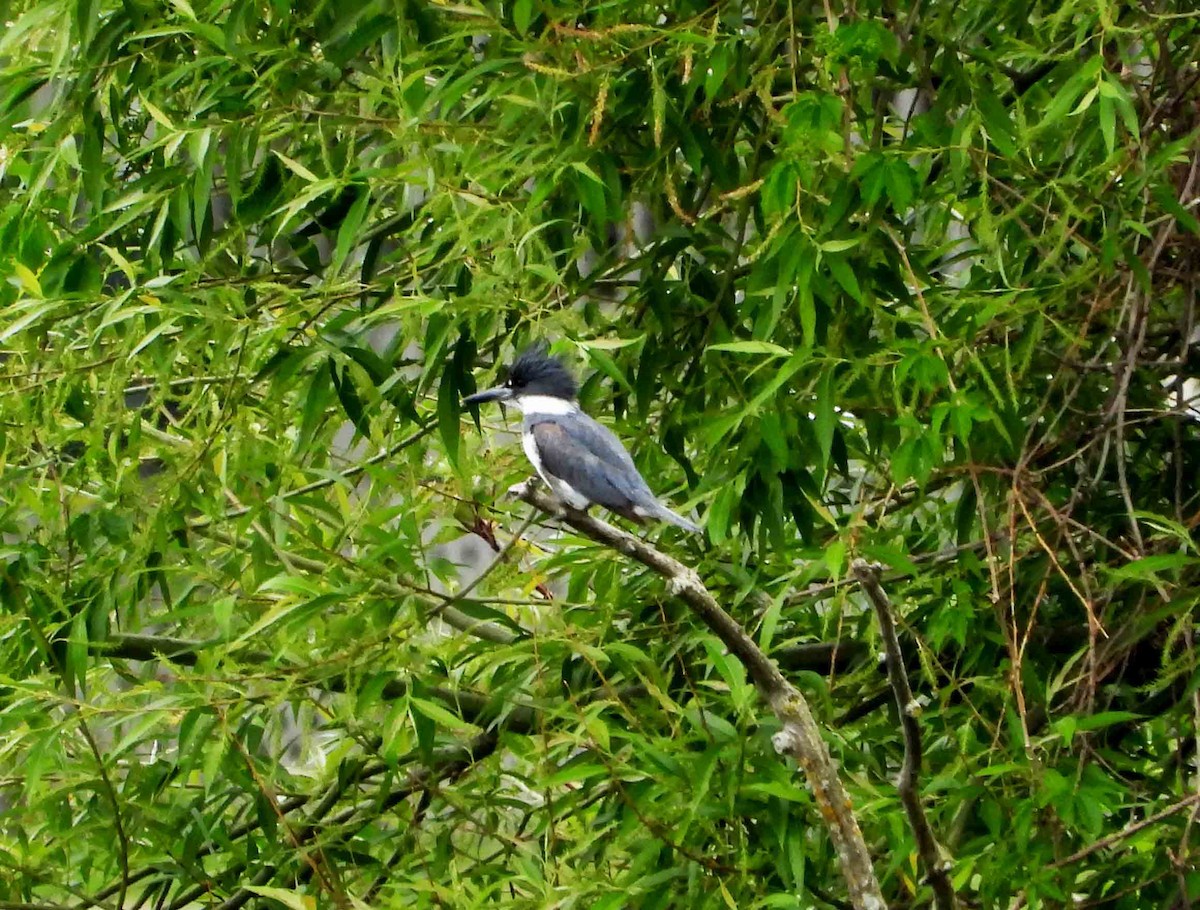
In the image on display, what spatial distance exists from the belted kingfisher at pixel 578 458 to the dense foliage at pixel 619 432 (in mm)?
78

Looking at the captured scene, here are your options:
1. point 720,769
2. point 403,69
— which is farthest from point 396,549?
point 403,69

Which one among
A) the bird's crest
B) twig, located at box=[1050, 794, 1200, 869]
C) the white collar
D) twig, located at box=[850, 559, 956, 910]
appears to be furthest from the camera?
the bird's crest

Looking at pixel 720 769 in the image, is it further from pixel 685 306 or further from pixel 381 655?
pixel 685 306

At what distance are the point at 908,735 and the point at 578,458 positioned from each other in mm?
933

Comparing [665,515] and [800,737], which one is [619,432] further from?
[800,737]

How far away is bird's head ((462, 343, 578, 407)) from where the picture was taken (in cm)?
280

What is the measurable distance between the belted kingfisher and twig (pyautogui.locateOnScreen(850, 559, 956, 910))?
2.26ft

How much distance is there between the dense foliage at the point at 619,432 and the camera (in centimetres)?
212

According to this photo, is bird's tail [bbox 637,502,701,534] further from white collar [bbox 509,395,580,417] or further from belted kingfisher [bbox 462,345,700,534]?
white collar [bbox 509,395,580,417]

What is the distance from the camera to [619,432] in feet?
8.67

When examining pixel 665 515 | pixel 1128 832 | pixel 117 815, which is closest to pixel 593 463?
pixel 665 515

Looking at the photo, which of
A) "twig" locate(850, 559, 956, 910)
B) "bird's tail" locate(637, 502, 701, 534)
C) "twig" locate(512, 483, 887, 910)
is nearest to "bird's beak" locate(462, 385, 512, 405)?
"bird's tail" locate(637, 502, 701, 534)

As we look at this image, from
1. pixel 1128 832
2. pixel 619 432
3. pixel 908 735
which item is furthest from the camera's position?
pixel 619 432

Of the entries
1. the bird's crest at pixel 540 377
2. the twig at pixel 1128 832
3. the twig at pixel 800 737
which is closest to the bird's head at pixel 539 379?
the bird's crest at pixel 540 377
